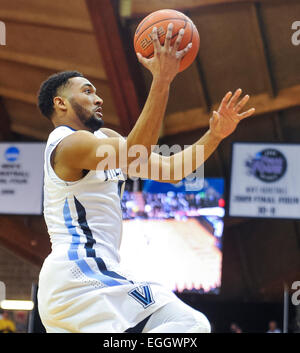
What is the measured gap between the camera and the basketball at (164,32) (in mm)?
3732

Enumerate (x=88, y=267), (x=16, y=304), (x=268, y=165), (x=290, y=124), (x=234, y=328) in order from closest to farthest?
1. (x=88, y=267)
2. (x=268, y=165)
3. (x=290, y=124)
4. (x=234, y=328)
5. (x=16, y=304)

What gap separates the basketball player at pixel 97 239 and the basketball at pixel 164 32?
1.66ft

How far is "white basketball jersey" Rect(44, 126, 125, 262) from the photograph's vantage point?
3271 mm

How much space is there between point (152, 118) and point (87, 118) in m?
0.62

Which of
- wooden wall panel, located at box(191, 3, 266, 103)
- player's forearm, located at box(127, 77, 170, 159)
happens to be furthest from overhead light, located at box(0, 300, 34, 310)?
player's forearm, located at box(127, 77, 170, 159)

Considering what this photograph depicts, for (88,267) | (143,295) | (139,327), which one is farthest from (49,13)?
(139,327)

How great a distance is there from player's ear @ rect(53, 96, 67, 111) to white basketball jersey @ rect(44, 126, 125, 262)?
0.25m

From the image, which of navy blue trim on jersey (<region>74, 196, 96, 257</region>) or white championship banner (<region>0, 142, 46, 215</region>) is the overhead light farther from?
navy blue trim on jersey (<region>74, 196, 96, 257</region>)

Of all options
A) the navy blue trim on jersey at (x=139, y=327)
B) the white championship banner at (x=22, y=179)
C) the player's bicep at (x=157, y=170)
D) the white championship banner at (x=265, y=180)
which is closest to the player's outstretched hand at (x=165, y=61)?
the player's bicep at (x=157, y=170)

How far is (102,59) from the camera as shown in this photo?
10.8m

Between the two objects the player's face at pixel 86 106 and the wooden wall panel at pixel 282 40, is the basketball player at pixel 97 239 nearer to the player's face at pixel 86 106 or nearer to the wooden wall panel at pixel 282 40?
the player's face at pixel 86 106

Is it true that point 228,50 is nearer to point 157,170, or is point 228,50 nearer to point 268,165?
point 268,165

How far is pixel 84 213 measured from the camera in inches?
131
